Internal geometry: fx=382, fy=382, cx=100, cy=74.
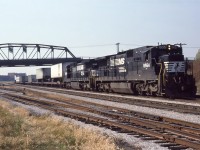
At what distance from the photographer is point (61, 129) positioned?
1254 centimetres

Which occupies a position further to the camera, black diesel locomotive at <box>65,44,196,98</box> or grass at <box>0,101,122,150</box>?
black diesel locomotive at <box>65,44,196,98</box>

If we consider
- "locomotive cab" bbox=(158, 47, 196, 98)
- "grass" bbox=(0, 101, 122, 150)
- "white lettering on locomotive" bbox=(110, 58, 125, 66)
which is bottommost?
"grass" bbox=(0, 101, 122, 150)

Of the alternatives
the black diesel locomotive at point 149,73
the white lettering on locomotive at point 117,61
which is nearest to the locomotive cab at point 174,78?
the black diesel locomotive at point 149,73

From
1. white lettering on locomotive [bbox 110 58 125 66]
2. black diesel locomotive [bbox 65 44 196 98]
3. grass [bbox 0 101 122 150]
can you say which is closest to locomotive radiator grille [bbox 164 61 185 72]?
black diesel locomotive [bbox 65 44 196 98]

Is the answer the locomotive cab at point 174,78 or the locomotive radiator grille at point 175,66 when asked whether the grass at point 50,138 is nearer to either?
the locomotive cab at point 174,78

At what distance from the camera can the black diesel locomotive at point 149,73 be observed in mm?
24375

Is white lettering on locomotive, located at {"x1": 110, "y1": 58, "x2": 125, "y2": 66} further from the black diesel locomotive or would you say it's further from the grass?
the grass

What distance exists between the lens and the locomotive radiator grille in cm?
2434

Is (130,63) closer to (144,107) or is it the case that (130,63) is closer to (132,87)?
(132,87)

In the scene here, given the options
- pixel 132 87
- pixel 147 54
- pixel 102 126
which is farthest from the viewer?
pixel 132 87

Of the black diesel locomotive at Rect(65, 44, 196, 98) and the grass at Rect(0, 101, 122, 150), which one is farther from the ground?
the black diesel locomotive at Rect(65, 44, 196, 98)

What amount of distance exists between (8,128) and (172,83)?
44.8ft

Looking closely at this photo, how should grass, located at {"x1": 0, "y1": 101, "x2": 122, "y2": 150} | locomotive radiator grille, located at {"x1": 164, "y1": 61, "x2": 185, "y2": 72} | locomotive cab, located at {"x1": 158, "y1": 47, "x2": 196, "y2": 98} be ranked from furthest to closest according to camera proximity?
locomotive radiator grille, located at {"x1": 164, "y1": 61, "x2": 185, "y2": 72}
locomotive cab, located at {"x1": 158, "y1": 47, "x2": 196, "y2": 98}
grass, located at {"x1": 0, "y1": 101, "x2": 122, "y2": 150}

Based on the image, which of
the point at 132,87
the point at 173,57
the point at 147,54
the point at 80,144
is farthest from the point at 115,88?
the point at 80,144
